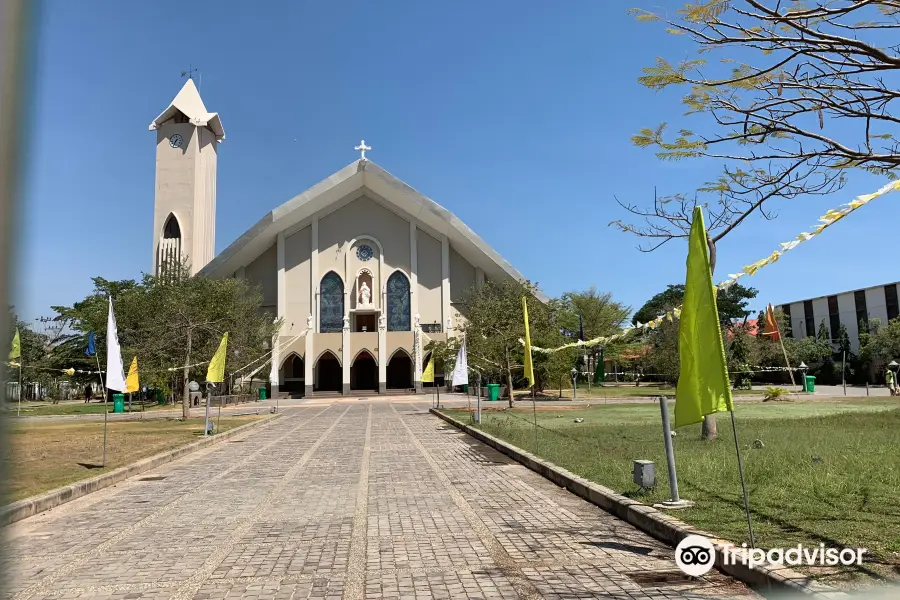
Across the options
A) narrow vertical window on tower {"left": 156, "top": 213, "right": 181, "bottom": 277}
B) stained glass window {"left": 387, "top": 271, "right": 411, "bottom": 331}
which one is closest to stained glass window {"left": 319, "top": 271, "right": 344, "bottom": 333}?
stained glass window {"left": 387, "top": 271, "right": 411, "bottom": 331}

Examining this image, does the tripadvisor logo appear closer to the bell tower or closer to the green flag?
the green flag

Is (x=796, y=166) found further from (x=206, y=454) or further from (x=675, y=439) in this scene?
(x=206, y=454)

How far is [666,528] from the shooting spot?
18.0 feet

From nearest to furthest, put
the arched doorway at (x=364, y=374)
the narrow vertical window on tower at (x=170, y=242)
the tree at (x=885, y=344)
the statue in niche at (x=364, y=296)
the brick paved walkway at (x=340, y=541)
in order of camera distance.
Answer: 1. the brick paved walkway at (x=340, y=541)
2. the tree at (x=885, y=344)
3. the statue in niche at (x=364, y=296)
4. the narrow vertical window on tower at (x=170, y=242)
5. the arched doorway at (x=364, y=374)

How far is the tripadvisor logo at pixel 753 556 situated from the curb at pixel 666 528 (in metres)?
0.05

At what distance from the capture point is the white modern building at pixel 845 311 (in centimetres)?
4988

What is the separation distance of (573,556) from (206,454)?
1048 centimetres

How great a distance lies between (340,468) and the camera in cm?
1073

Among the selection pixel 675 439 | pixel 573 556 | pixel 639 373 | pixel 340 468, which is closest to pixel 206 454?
pixel 340 468

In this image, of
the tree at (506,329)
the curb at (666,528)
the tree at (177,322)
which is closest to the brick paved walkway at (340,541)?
the curb at (666,528)

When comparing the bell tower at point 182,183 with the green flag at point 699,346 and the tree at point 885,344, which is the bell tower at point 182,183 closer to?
the green flag at point 699,346

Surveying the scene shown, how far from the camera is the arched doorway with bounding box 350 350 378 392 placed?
51062 millimetres

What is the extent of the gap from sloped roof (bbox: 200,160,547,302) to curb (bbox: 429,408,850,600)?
3252 centimetres

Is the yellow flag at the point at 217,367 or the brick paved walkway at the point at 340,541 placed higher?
the yellow flag at the point at 217,367
